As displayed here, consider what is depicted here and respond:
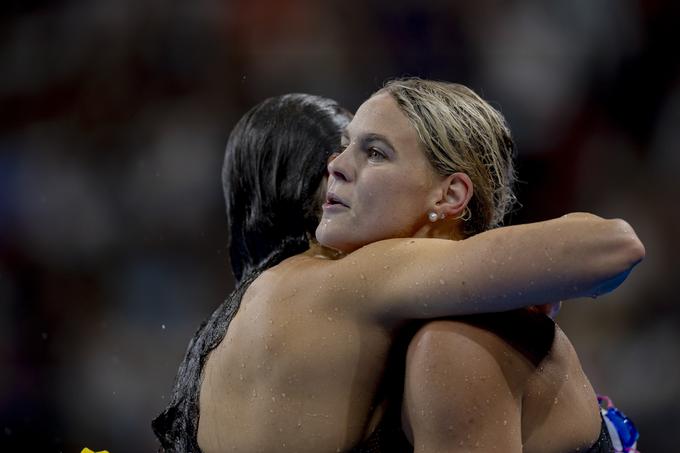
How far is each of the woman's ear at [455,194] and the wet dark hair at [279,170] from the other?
41cm

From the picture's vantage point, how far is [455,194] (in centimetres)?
179

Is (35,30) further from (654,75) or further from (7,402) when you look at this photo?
(654,75)

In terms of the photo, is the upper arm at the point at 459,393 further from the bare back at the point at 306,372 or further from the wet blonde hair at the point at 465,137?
the wet blonde hair at the point at 465,137

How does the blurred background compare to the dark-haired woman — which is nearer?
the dark-haired woman

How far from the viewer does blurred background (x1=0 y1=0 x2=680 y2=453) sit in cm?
385

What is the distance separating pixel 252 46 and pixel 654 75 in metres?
1.97

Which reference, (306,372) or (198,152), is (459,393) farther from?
(198,152)

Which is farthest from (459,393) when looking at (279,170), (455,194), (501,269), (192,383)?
(279,170)

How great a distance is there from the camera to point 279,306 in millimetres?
1719

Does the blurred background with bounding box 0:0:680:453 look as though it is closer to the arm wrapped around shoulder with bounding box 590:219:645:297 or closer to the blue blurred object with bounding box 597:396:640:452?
the blue blurred object with bounding box 597:396:640:452

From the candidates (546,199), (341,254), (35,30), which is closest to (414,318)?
(341,254)

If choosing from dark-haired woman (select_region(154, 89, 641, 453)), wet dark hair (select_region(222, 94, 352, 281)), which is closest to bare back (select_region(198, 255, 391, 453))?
dark-haired woman (select_region(154, 89, 641, 453))

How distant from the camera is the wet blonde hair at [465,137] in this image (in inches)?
69.8

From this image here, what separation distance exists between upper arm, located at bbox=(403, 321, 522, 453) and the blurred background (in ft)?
7.81
